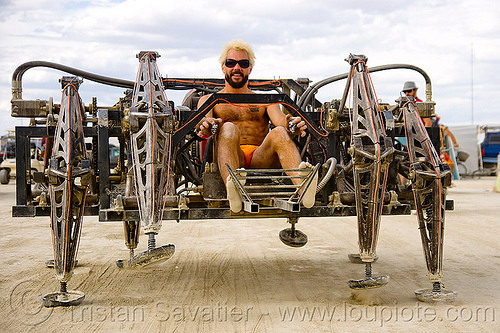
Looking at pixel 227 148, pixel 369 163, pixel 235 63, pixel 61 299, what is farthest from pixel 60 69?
pixel 369 163

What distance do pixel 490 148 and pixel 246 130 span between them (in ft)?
102

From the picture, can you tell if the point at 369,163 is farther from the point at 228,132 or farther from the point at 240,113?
the point at 240,113

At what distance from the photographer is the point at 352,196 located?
5.68m

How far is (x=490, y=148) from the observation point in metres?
34.5

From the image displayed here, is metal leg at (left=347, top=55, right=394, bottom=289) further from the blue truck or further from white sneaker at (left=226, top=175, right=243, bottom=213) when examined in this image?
the blue truck

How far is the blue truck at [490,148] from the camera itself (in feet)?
110

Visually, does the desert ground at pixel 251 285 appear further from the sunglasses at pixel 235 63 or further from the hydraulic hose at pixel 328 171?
the sunglasses at pixel 235 63

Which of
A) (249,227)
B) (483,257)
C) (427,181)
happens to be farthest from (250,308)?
(249,227)

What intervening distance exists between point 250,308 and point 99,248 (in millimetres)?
4258

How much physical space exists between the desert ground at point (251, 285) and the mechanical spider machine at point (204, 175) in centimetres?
34

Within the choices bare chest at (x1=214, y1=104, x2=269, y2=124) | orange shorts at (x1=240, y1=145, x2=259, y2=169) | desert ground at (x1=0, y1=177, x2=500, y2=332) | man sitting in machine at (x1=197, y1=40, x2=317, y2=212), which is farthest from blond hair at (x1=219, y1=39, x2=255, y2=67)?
desert ground at (x1=0, y1=177, x2=500, y2=332)

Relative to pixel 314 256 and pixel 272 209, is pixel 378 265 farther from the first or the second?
pixel 272 209

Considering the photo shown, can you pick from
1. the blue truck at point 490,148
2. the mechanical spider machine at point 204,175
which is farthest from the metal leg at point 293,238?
the blue truck at point 490,148

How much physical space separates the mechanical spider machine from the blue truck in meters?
29.8
